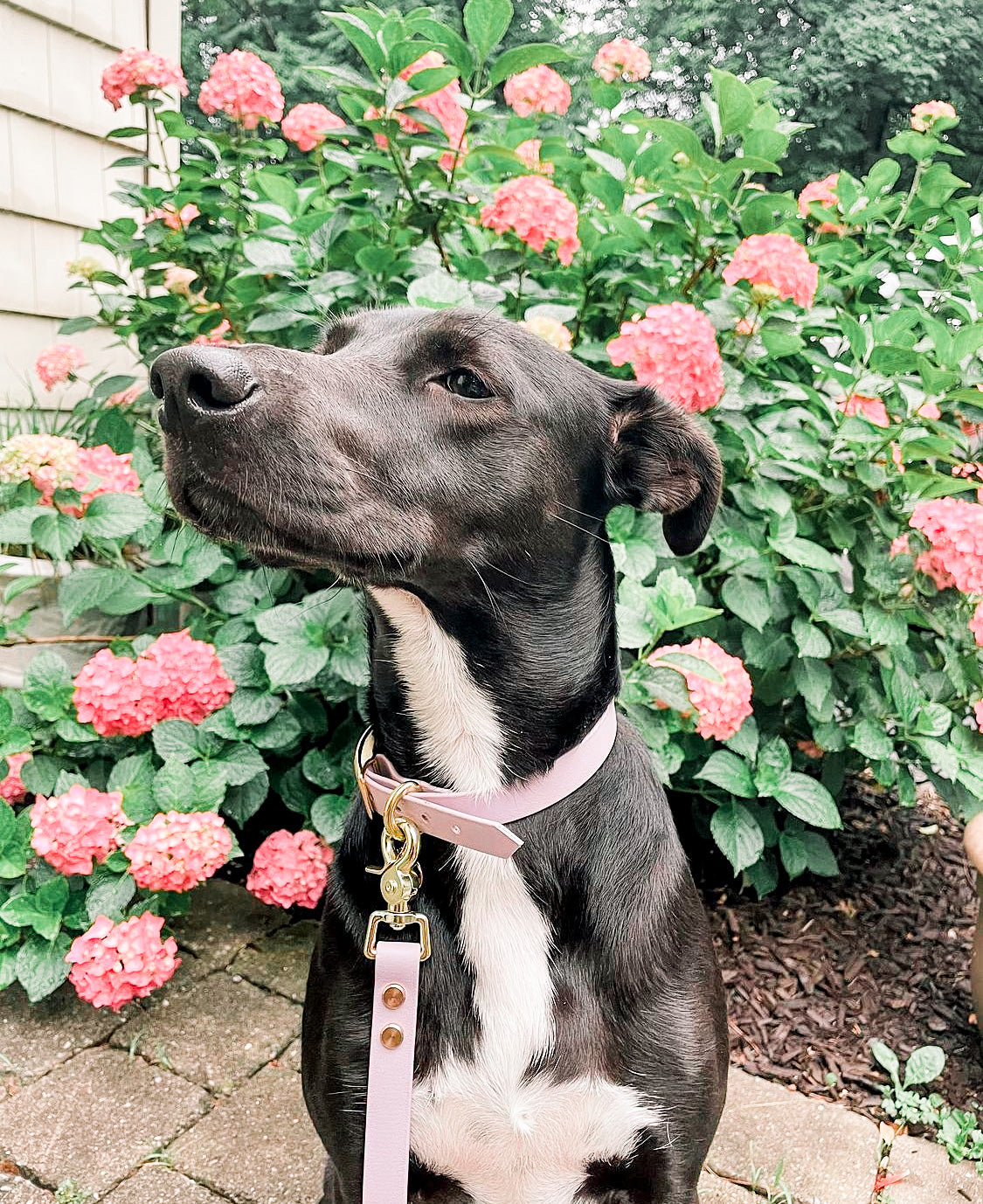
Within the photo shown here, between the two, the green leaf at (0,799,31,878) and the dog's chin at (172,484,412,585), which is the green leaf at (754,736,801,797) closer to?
the dog's chin at (172,484,412,585)

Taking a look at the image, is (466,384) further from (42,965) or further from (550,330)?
(42,965)

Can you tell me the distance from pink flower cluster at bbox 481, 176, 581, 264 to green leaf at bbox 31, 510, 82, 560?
4.22 feet

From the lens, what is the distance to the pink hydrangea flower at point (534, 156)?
119 inches

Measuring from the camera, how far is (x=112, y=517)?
248 cm

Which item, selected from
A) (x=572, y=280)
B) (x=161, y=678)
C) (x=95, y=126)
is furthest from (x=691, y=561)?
(x=95, y=126)

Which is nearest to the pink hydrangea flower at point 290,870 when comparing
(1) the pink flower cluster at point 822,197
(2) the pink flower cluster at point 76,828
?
(2) the pink flower cluster at point 76,828

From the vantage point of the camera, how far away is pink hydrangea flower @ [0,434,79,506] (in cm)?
239

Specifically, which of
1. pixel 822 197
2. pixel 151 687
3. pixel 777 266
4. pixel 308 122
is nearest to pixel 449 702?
pixel 151 687

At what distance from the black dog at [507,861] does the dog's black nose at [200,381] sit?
17 centimetres

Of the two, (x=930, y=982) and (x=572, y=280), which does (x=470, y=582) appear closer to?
(x=572, y=280)

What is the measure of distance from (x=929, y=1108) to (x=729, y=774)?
89 cm

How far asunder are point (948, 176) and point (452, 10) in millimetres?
14032

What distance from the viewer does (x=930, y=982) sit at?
A: 276 centimetres

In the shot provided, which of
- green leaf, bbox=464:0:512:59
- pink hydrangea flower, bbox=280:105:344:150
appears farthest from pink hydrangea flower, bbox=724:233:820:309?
pink hydrangea flower, bbox=280:105:344:150
